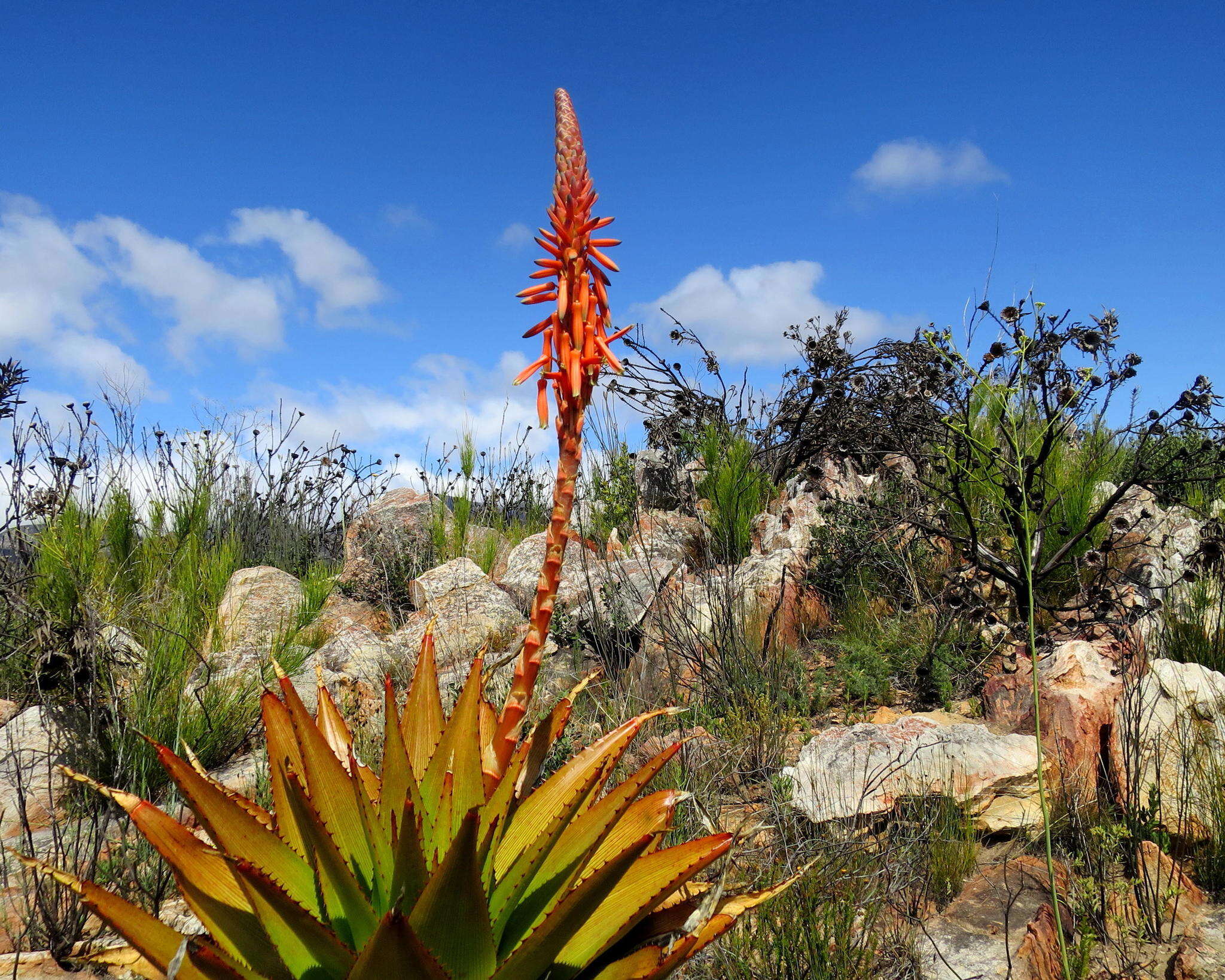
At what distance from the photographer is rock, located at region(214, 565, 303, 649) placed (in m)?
6.07

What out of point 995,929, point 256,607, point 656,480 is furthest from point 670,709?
point 656,480

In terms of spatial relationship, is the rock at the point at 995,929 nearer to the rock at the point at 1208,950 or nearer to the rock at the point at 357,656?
the rock at the point at 1208,950

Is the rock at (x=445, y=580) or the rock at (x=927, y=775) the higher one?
the rock at (x=445, y=580)

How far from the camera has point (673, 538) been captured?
6379 millimetres

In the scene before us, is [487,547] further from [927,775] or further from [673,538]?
[927,775]

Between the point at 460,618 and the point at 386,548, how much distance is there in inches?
117

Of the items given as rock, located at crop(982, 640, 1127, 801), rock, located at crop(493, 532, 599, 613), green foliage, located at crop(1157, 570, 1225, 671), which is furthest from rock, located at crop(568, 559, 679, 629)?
green foliage, located at crop(1157, 570, 1225, 671)

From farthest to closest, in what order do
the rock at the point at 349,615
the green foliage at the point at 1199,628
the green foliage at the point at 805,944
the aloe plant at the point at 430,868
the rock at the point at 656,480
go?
the rock at the point at 656,480
the rock at the point at 349,615
the green foliage at the point at 1199,628
the green foliage at the point at 805,944
the aloe plant at the point at 430,868

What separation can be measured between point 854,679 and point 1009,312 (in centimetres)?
263

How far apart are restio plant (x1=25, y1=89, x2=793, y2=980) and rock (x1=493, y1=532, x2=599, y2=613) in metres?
4.02

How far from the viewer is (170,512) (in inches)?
304

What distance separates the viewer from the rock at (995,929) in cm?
260

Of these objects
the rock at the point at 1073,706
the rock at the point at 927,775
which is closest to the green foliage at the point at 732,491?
the rock at the point at 1073,706

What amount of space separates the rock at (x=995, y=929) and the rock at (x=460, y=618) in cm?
323
